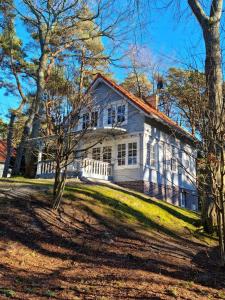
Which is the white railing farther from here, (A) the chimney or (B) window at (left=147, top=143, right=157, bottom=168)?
(A) the chimney

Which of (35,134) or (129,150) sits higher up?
(35,134)

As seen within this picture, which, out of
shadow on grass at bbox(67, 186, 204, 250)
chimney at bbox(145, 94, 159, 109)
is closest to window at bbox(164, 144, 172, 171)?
chimney at bbox(145, 94, 159, 109)

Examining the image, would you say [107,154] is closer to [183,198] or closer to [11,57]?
[183,198]

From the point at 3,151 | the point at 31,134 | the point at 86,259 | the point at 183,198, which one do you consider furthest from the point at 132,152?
the point at 3,151

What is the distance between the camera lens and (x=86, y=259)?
6.82m

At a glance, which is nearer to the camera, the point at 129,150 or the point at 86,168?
the point at 86,168

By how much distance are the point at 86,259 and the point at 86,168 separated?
38.0 feet

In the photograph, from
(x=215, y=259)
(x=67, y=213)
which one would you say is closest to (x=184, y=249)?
(x=215, y=259)

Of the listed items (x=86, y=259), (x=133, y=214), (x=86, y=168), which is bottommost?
(x=86, y=259)

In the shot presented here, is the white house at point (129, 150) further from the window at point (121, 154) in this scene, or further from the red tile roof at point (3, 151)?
the red tile roof at point (3, 151)

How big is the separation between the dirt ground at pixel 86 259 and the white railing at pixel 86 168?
304 inches

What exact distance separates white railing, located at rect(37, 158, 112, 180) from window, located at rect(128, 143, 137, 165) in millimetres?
1338

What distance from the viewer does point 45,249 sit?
7.03m

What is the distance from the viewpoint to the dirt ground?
5.11 metres
